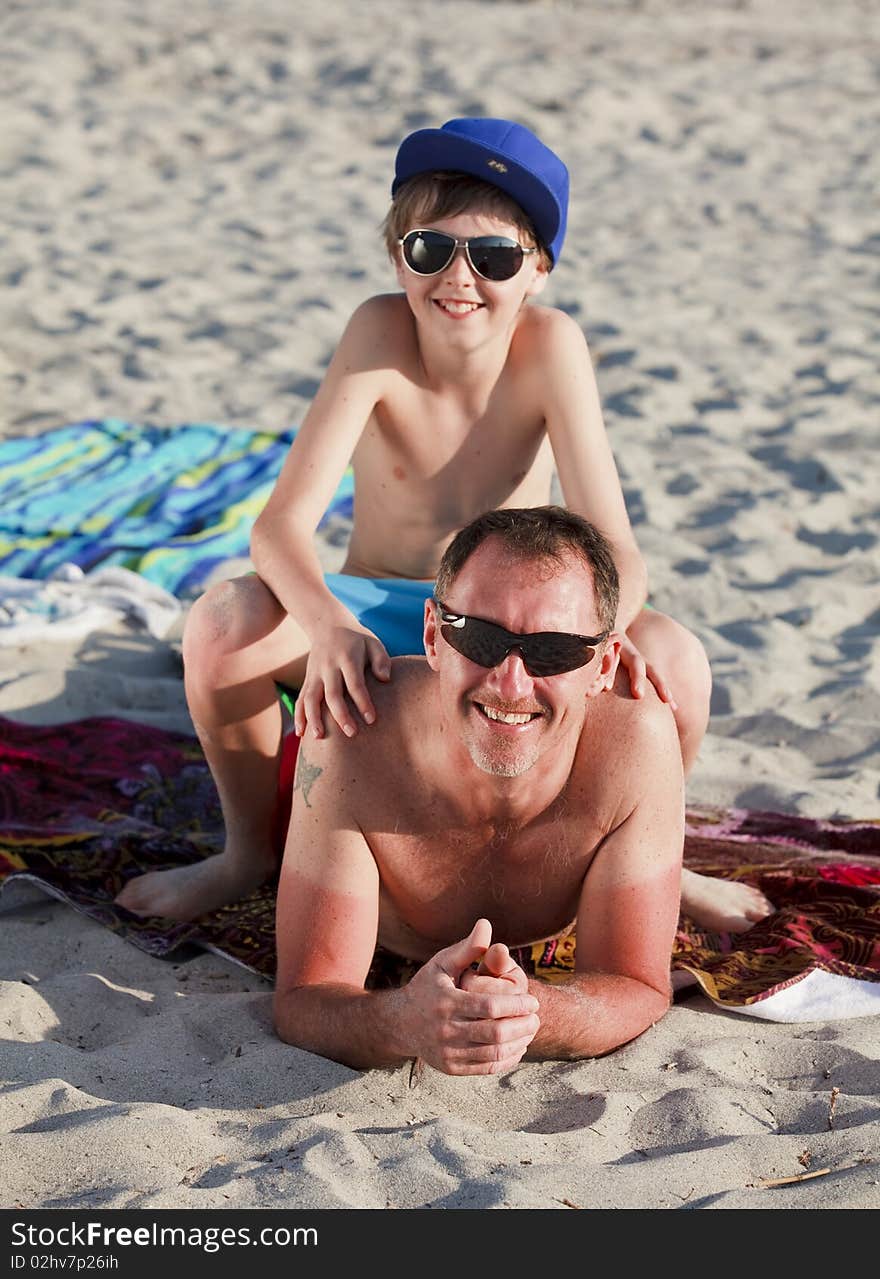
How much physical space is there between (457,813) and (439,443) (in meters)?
1.18

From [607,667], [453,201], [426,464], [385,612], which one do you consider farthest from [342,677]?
[453,201]

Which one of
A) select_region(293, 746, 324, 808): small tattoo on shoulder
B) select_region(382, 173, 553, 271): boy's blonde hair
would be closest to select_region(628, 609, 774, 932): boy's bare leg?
select_region(293, 746, 324, 808): small tattoo on shoulder

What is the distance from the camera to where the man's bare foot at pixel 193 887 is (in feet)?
11.4

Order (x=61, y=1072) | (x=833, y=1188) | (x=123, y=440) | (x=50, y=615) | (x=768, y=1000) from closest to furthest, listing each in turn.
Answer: (x=833, y=1188) → (x=61, y=1072) → (x=768, y=1000) → (x=50, y=615) → (x=123, y=440)

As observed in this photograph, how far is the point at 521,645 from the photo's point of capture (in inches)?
102

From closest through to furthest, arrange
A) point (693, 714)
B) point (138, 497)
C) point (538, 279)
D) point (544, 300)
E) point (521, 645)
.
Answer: point (521, 645) → point (693, 714) → point (538, 279) → point (138, 497) → point (544, 300)

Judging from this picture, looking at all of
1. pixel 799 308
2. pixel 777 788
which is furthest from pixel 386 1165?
pixel 799 308

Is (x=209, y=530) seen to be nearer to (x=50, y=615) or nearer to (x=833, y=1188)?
(x=50, y=615)

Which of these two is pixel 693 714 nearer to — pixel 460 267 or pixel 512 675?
pixel 512 675

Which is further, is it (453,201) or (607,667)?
(453,201)

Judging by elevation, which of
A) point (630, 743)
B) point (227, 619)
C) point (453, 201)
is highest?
point (453, 201)

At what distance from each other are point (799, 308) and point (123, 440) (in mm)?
3654

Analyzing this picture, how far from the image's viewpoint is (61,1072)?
2.75 meters

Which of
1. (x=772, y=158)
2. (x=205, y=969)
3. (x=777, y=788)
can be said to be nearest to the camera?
(x=205, y=969)
